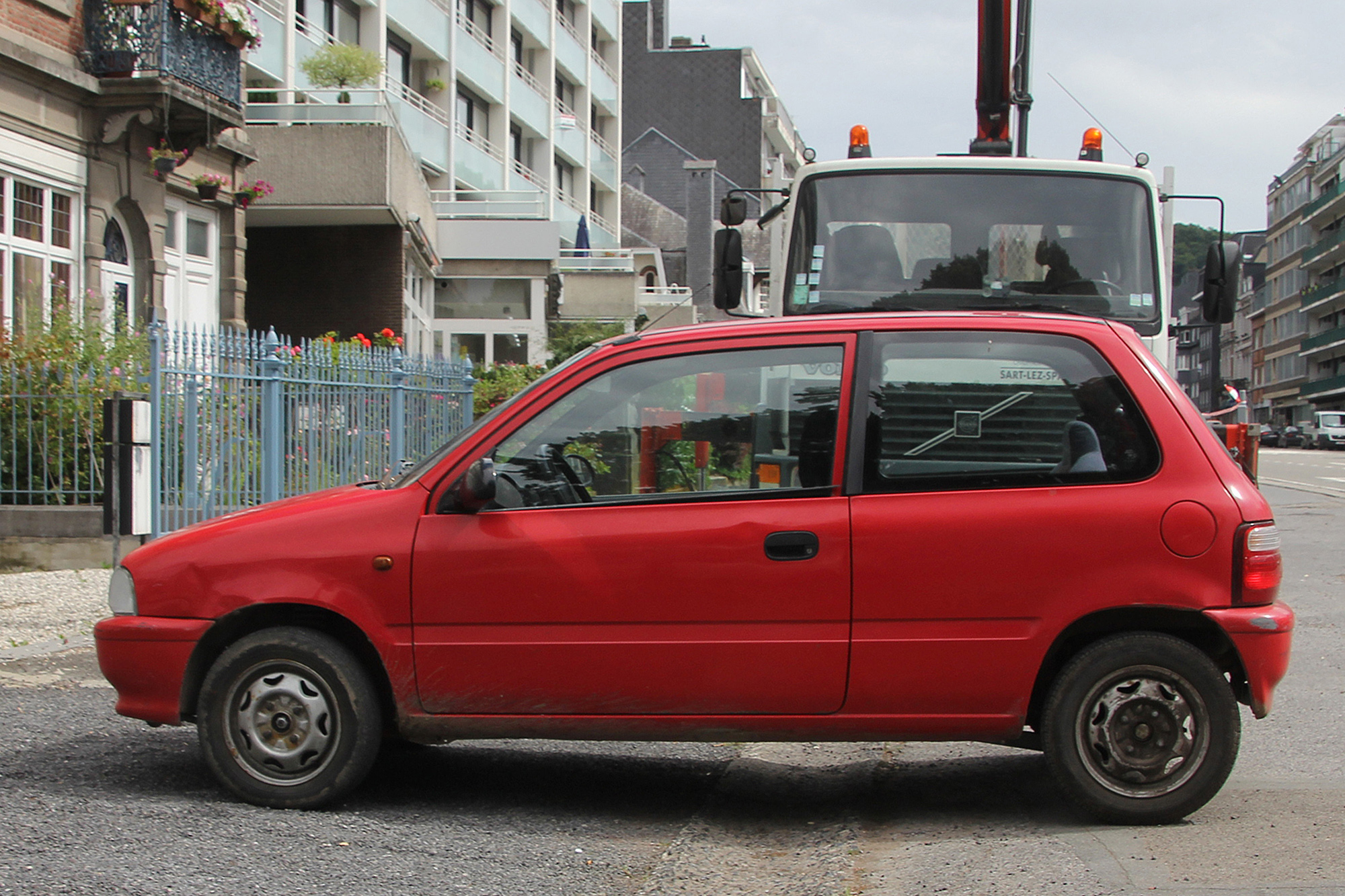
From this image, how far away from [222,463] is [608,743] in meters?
6.96

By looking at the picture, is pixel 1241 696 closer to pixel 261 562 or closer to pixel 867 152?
pixel 261 562

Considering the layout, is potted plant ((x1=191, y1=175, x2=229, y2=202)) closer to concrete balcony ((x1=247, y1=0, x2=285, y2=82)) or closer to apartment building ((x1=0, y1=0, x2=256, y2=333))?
apartment building ((x1=0, y1=0, x2=256, y2=333))

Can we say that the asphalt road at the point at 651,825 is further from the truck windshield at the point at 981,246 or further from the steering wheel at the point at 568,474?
the truck windshield at the point at 981,246

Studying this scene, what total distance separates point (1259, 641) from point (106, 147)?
49.4 feet

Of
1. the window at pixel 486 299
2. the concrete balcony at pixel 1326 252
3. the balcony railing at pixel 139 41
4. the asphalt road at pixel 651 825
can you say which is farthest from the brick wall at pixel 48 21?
the concrete balcony at pixel 1326 252

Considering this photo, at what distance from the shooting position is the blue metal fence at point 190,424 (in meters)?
11.9

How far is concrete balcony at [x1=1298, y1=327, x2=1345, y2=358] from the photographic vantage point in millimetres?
84875

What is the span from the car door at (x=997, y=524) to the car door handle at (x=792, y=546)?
16 cm

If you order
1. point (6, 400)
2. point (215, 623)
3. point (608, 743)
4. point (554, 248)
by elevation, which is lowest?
point (608, 743)

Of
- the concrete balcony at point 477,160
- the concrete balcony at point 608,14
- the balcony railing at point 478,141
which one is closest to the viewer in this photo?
the concrete balcony at point 477,160

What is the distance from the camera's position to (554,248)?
33.8 metres

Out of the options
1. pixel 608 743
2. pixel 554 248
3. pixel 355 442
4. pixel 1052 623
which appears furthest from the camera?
pixel 554 248

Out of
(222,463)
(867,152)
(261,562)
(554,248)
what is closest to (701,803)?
(261,562)

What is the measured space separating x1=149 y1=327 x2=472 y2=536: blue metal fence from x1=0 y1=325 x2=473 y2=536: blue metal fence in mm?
11
